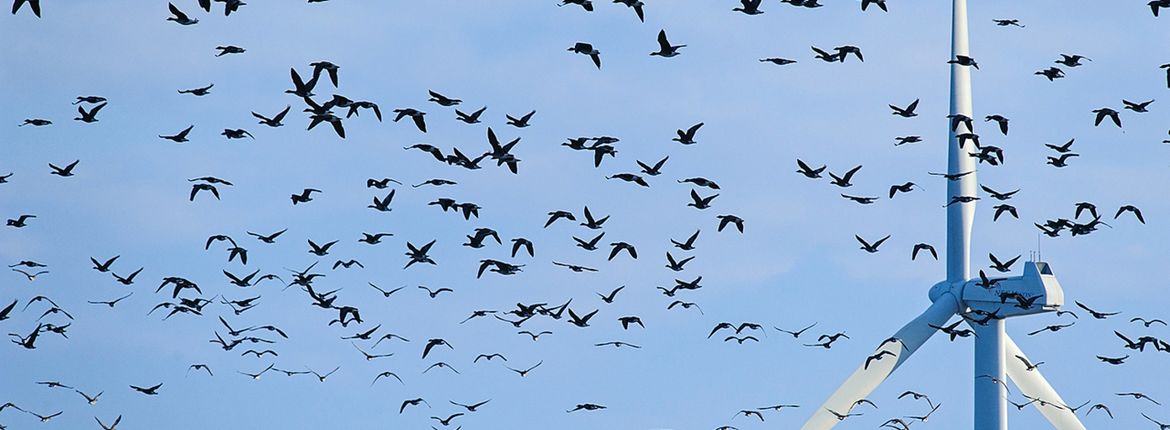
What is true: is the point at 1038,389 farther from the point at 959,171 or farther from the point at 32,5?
the point at 32,5

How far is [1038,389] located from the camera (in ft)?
281

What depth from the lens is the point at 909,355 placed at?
87.0 meters

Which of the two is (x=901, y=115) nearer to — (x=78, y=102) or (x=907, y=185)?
(x=907, y=185)

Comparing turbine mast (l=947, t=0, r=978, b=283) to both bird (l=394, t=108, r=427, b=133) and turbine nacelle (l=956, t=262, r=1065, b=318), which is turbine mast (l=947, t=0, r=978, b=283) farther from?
bird (l=394, t=108, r=427, b=133)

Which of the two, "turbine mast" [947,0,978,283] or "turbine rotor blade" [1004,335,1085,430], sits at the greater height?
"turbine mast" [947,0,978,283]

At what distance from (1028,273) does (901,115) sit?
50.4 ft

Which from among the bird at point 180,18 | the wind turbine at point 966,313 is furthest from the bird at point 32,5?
the wind turbine at point 966,313

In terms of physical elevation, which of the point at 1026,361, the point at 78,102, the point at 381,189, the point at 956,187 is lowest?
the point at 1026,361

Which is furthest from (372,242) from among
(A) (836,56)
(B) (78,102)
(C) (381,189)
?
(A) (836,56)

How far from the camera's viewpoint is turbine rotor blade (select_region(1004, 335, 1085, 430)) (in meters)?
85.5

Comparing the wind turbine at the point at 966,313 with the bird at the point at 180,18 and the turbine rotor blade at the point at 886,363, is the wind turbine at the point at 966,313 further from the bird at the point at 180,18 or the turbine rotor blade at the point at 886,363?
the bird at the point at 180,18

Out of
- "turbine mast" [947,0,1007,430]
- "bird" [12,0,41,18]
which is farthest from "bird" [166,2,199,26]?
"turbine mast" [947,0,1007,430]

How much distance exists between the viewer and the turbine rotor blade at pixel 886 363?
8531 cm

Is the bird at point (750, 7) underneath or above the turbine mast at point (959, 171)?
above
